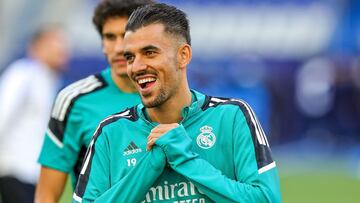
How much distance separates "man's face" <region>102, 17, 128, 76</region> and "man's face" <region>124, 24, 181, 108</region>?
4.37ft

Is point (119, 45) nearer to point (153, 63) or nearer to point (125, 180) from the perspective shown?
point (153, 63)

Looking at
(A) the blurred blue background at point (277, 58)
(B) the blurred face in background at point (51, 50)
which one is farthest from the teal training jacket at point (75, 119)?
(A) the blurred blue background at point (277, 58)

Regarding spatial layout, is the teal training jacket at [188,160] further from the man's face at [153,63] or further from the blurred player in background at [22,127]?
the blurred player in background at [22,127]

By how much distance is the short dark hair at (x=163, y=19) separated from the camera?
503 cm

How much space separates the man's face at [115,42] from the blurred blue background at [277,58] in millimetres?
13553

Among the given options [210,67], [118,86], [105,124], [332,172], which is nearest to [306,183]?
[332,172]

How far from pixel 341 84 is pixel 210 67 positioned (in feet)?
9.62

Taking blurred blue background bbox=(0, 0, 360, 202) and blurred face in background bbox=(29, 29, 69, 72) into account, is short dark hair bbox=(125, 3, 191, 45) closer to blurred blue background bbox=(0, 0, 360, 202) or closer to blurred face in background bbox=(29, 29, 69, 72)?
blurred face in background bbox=(29, 29, 69, 72)

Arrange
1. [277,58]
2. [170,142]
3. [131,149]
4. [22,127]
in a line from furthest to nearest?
[277,58] < [22,127] < [131,149] < [170,142]

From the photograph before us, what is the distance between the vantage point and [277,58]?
78.3ft

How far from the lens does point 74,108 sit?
259 inches

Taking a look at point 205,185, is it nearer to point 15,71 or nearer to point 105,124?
point 105,124

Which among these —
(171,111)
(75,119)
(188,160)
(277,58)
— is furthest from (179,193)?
(277,58)

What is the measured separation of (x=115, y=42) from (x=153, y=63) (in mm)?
1541
